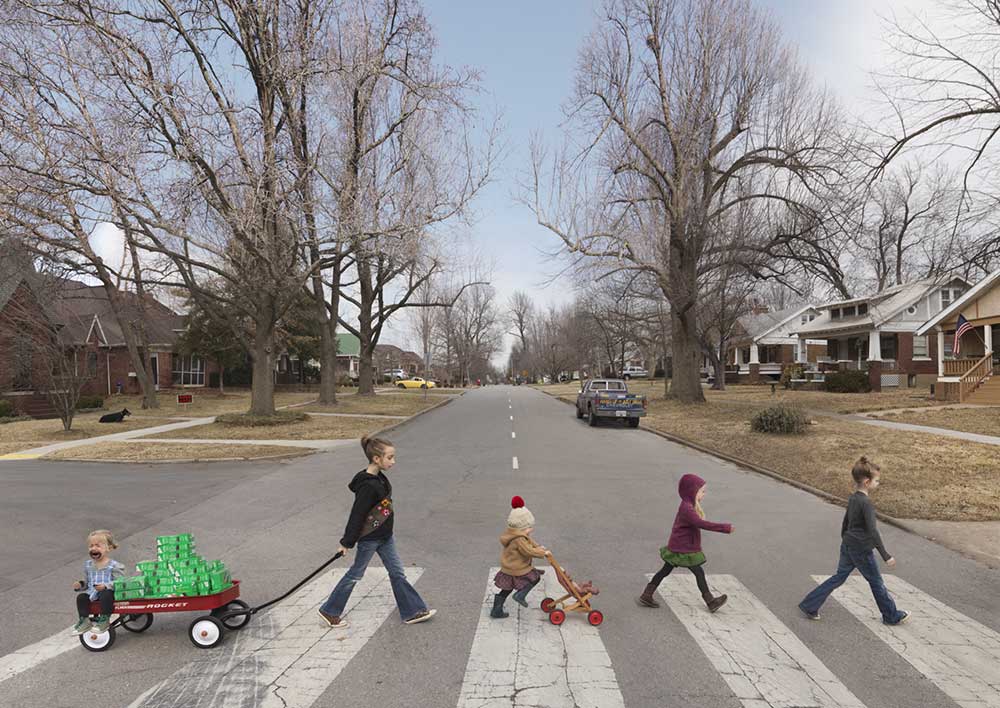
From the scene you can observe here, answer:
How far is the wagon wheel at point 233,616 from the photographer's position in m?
4.88

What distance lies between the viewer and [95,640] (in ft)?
15.3

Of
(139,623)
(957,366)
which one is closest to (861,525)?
(139,623)

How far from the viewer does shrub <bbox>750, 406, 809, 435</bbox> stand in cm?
1708

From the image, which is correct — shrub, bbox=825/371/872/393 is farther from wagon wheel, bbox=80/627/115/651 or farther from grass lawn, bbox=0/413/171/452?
wagon wheel, bbox=80/627/115/651

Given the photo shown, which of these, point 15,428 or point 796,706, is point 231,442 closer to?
point 15,428

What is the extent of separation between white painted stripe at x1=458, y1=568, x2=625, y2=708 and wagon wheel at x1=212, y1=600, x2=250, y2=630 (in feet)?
5.76

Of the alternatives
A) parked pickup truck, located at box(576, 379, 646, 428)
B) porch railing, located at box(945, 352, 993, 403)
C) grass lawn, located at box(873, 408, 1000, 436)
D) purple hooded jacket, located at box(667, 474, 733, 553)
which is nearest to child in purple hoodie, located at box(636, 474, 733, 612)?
purple hooded jacket, located at box(667, 474, 733, 553)

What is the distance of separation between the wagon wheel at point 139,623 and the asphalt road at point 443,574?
10 cm

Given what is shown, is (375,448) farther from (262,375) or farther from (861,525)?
(262,375)

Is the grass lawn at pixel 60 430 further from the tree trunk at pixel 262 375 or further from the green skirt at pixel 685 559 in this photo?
the green skirt at pixel 685 559

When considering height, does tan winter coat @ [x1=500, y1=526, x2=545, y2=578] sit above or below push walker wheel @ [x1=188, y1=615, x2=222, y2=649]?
above

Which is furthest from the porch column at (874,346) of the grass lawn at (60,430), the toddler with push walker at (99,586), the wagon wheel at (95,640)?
the wagon wheel at (95,640)

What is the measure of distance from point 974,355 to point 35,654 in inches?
1400

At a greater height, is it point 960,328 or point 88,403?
point 960,328
